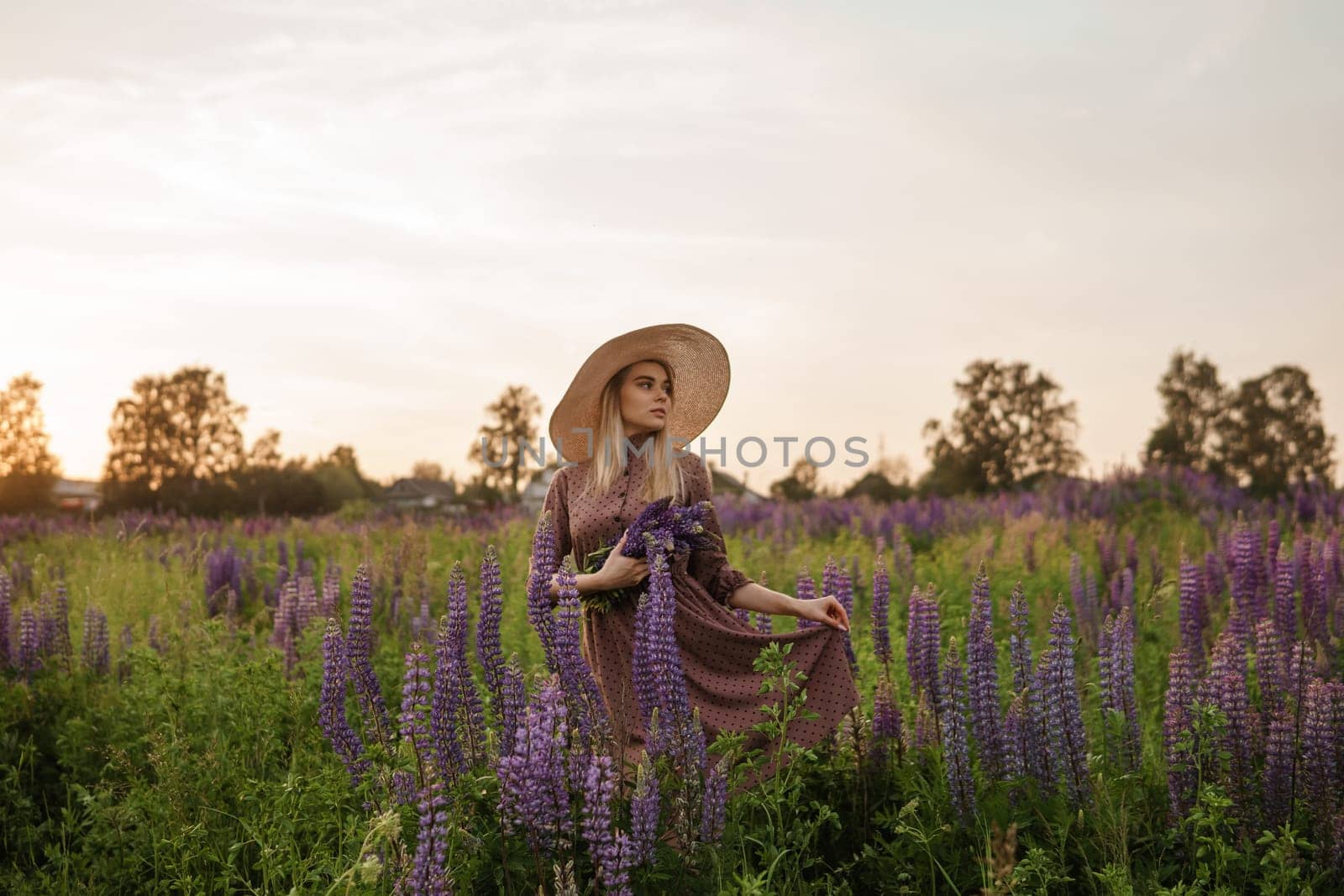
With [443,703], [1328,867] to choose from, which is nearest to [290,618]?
[443,703]

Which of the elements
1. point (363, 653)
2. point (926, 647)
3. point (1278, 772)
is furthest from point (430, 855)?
point (1278, 772)

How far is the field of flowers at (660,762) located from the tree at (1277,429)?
34.2 m

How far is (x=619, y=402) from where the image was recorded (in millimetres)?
4945

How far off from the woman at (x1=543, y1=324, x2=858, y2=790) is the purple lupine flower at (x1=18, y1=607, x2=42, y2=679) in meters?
4.61

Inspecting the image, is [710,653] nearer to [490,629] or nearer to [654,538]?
[654,538]

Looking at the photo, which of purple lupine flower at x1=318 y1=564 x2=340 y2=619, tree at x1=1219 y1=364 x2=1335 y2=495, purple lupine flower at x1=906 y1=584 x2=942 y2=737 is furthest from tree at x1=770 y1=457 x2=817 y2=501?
tree at x1=1219 y1=364 x2=1335 y2=495

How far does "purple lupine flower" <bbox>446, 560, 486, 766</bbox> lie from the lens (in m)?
3.55

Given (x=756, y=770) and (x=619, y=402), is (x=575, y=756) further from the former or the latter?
(x=619, y=402)

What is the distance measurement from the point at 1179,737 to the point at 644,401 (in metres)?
2.69

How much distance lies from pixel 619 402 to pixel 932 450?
47.5 metres

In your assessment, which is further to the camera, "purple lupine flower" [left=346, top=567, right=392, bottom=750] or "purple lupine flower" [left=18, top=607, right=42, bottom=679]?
"purple lupine flower" [left=18, top=607, right=42, bottom=679]

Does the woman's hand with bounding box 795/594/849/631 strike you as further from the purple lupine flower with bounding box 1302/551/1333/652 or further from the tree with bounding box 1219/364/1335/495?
the tree with bounding box 1219/364/1335/495

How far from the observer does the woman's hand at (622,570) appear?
13.7ft

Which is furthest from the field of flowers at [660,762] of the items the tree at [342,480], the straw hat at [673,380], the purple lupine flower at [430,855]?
the tree at [342,480]
